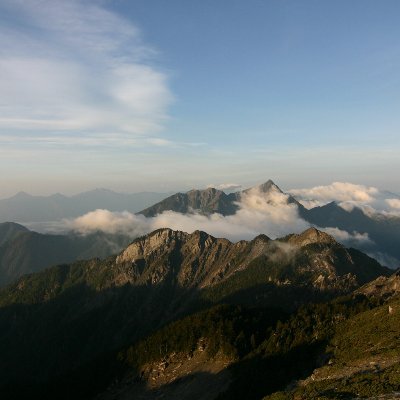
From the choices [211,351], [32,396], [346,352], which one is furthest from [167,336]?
[346,352]

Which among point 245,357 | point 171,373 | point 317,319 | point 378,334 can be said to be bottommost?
point 171,373

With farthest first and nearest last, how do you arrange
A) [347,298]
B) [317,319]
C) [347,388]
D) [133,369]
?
[347,298], [133,369], [317,319], [347,388]

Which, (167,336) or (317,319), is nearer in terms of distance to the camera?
(317,319)

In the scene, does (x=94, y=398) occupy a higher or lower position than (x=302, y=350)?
lower

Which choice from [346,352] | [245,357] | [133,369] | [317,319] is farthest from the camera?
[133,369]

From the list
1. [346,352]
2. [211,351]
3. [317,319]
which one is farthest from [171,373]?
[346,352]

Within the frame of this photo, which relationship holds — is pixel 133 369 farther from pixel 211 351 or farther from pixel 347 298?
pixel 347 298

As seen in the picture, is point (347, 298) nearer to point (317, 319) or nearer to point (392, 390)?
point (317, 319)

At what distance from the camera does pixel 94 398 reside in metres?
135

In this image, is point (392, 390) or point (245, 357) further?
point (245, 357)

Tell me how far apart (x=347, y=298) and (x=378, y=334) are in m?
76.7

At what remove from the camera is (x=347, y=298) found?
161125mm

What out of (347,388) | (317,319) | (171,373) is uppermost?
(347,388)

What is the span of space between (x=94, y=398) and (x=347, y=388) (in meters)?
107
